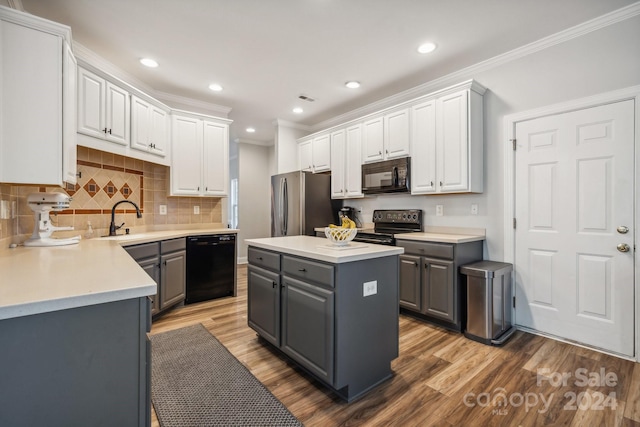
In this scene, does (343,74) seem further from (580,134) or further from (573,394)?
(573,394)

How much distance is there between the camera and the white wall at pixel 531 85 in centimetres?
237

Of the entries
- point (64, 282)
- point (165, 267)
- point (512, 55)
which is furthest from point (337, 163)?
point (64, 282)

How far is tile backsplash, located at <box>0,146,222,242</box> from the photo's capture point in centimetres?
229

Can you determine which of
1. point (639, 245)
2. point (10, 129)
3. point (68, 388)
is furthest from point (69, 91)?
point (639, 245)

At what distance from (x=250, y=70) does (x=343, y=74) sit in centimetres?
105

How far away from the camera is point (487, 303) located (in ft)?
8.57

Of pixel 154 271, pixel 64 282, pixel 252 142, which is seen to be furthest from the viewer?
pixel 252 142

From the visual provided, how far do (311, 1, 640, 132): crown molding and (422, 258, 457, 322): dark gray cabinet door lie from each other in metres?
2.09

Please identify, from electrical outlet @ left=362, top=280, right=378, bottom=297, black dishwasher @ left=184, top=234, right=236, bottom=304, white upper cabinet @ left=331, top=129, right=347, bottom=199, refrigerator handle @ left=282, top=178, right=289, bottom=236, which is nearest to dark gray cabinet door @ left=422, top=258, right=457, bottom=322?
electrical outlet @ left=362, top=280, right=378, bottom=297

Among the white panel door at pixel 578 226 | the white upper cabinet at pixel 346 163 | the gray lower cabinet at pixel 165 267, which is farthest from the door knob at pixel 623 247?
the gray lower cabinet at pixel 165 267

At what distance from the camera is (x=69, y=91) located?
6.15ft

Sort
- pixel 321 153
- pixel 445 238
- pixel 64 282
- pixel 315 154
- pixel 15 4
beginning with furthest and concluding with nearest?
1. pixel 315 154
2. pixel 321 153
3. pixel 445 238
4. pixel 15 4
5. pixel 64 282

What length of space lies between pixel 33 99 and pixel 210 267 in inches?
98.0

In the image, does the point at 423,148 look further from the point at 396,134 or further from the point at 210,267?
the point at 210,267
